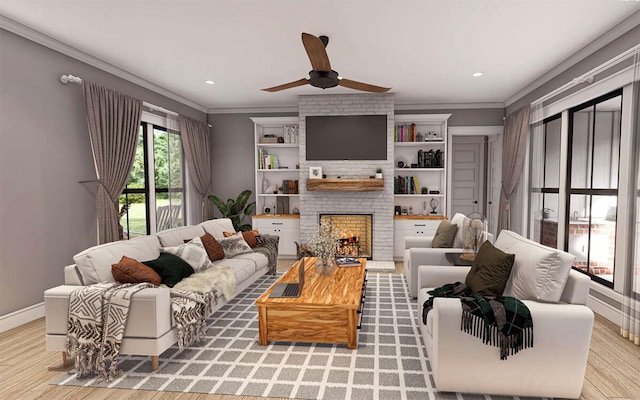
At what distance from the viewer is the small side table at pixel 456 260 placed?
11.0ft

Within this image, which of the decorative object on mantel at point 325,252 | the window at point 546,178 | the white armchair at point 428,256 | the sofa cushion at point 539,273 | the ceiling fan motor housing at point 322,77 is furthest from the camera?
the window at point 546,178

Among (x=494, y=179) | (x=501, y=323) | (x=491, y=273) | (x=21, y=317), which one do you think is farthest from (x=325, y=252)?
(x=494, y=179)

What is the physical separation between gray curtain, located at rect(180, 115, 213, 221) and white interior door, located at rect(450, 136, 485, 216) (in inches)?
206

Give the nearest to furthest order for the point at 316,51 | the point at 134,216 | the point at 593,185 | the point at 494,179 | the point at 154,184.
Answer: the point at 316,51, the point at 593,185, the point at 134,216, the point at 154,184, the point at 494,179

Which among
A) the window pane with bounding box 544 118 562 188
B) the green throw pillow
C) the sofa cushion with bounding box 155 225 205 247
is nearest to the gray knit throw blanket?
the sofa cushion with bounding box 155 225 205 247

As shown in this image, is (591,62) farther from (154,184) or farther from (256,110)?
(154,184)

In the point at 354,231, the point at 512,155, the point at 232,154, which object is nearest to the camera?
the point at 512,155

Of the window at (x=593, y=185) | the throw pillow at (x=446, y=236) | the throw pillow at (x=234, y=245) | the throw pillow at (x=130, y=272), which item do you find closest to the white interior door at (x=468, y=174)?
the window at (x=593, y=185)

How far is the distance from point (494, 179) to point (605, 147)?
262 cm

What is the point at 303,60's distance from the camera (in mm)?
4219

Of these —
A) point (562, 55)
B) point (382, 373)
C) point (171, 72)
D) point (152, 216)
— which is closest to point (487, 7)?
point (562, 55)

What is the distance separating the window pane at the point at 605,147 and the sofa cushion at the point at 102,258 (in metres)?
5.04

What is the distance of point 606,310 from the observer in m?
3.52

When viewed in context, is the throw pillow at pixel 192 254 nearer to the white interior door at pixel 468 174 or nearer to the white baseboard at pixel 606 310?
the white baseboard at pixel 606 310
